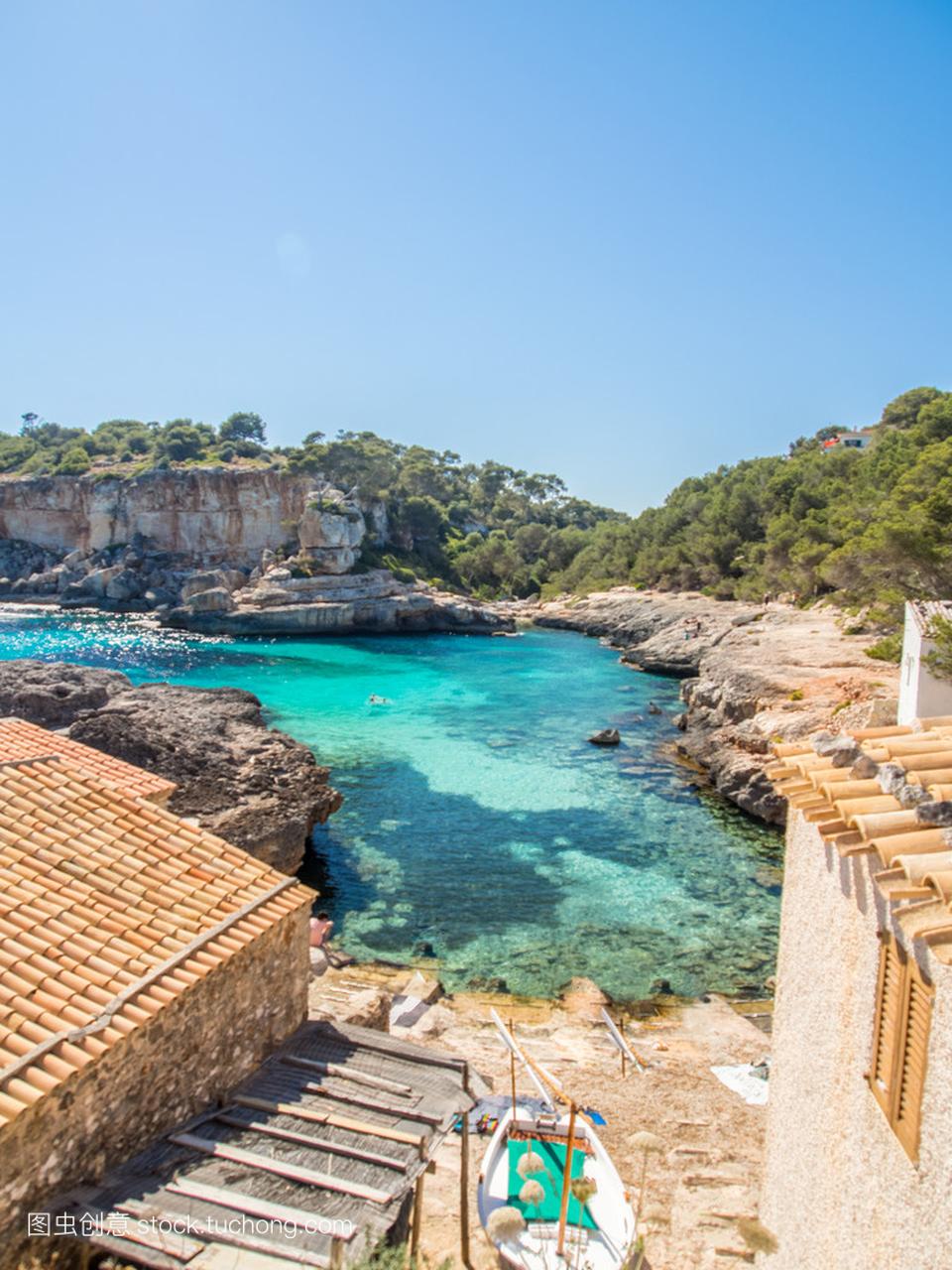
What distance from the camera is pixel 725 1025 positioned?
36.5 feet

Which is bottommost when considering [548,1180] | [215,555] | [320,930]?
[320,930]

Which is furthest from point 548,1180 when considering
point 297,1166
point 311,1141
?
point 297,1166

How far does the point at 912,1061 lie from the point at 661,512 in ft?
234

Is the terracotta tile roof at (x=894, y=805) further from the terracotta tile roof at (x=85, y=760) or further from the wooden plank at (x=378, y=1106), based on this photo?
the terracotta tile roof at (x=85, y=760)

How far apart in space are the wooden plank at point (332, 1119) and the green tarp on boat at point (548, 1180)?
1.66 meters

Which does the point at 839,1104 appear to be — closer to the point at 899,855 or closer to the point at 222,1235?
the point at 899,855

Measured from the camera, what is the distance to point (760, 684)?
26.3 metres

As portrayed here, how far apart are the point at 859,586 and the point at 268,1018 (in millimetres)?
30004

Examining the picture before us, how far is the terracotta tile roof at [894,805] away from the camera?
3.39 meters

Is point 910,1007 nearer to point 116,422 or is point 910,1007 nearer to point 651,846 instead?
point 651,846

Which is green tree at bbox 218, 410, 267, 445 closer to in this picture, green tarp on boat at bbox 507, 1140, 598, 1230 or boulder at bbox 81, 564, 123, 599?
boulder at bbox 81, 564, 123, 599

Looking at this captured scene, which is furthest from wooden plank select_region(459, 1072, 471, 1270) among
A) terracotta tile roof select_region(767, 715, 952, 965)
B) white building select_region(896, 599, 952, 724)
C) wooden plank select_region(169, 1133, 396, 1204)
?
white building select_region(896, 599, 952, 724)

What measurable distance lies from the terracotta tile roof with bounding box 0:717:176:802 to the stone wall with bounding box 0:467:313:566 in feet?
193

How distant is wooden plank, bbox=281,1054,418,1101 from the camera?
597 centimetres
